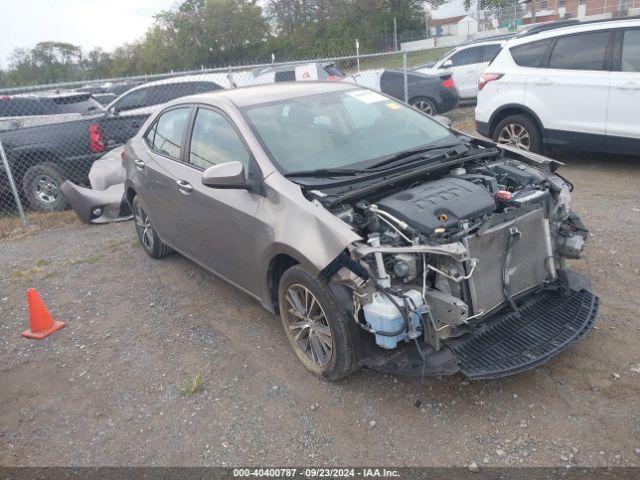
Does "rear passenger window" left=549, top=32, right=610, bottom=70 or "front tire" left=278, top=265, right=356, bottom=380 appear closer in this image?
"front tire" left=278, top=265, right=356, bottom=380

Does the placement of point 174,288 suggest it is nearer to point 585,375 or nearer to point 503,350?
point 503,350

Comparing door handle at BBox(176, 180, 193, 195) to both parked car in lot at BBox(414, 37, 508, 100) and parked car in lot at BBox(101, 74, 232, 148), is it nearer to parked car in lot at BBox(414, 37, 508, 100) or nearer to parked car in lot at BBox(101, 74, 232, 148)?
parked car in lot at BBox(101, 74, 232, 148)

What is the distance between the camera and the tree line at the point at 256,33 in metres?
48.0

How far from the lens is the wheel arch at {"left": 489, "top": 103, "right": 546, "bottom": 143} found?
7586 mm

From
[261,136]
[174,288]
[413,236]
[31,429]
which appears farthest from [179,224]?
[413,236]

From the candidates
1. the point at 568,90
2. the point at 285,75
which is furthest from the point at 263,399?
the point at 285,75

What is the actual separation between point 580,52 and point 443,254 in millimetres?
5625

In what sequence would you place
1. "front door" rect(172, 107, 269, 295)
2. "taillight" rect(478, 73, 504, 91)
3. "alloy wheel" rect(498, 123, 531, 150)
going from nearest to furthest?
1. "front door" rect(172, 107, 269, 295)
2. "alloy wheel" rect(498, 123, 531, 150)
3. "taillight" rect(478, 73, 504, 91)

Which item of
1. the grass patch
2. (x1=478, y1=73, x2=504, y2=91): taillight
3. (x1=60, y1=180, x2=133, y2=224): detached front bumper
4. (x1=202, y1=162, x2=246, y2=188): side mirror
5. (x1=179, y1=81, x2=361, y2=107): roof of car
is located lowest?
the grass patch

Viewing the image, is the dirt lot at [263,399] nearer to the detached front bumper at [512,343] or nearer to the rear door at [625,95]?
the detached front bumper at [512,343]

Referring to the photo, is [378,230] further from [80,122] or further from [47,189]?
[47,189]

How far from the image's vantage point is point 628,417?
297 centimetres

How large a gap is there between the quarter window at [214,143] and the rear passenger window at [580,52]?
17.2 ft

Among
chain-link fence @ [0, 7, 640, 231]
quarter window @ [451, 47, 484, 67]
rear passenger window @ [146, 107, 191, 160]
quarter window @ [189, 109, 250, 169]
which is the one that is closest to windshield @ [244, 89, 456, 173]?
quarter window @ [189, 109, 250, 169]
